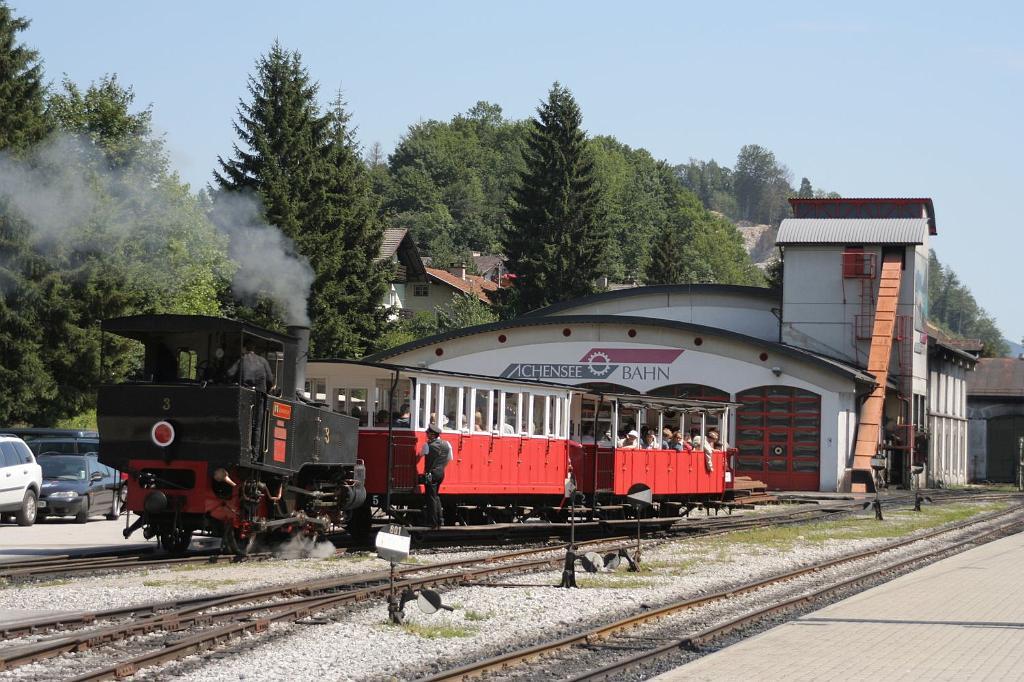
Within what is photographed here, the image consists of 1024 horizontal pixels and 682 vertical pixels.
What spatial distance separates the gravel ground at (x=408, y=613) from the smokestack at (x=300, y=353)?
2519 mm

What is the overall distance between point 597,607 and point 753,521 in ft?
57.5

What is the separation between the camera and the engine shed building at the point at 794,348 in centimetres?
4934

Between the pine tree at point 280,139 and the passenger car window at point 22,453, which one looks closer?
the passenger car window at point 22,453

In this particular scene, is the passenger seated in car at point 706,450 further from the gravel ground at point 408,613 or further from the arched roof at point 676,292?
the arched roof at point 676,292

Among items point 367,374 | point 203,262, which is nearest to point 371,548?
point 367,374

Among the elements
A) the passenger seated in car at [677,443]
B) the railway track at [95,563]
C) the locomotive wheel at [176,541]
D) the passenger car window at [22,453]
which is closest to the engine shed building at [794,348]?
the passenger seated in car at [677,443]

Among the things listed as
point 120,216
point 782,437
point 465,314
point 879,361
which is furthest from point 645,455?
point 465,314

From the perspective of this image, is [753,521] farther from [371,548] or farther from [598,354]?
[598,354]

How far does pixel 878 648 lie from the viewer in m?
12.4

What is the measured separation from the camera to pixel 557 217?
80562mm

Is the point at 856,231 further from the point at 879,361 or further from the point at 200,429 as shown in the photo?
the point at 200,429

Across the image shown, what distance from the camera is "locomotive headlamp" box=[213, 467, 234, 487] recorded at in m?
18.0

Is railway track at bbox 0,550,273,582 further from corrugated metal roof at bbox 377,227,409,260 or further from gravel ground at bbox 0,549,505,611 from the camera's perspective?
corrugated metal roof at bbox 377,227,409,260

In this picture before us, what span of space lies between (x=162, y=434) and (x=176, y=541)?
2.50 meters
